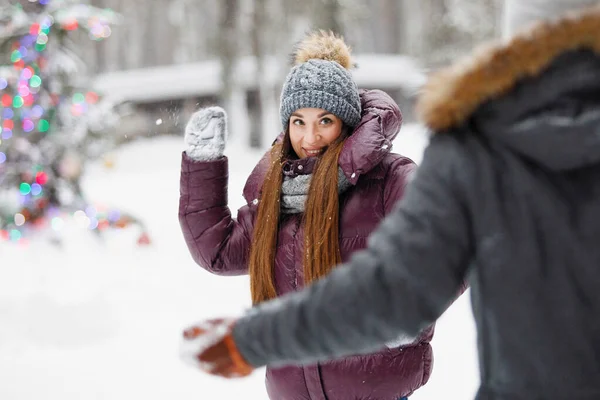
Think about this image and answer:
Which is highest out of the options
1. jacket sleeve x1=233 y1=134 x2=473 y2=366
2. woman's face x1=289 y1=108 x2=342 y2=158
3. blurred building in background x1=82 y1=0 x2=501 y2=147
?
blurred building in background x1=82 y1=0 x2=501 y2=147

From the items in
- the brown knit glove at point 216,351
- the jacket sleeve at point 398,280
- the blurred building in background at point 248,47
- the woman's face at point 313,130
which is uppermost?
the blurred building in background at point 248,47

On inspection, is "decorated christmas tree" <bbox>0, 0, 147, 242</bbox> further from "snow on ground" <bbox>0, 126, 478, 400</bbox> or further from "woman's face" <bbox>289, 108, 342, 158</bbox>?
"woman's face" <bbox>289, 108, 342, 158</bbox>

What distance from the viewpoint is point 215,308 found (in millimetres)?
6504

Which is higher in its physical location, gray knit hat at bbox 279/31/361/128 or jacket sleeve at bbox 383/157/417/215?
gray knit hat at bbox 279/31/361/128

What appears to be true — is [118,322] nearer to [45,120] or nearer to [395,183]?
[45,120]

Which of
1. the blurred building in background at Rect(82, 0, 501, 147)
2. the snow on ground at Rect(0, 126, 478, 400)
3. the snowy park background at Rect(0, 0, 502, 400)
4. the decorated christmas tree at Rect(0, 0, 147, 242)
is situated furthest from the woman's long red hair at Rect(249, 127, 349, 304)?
the blurred building in background at Rect(82, 0, 501, 147)

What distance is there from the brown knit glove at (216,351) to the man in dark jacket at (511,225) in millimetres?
176

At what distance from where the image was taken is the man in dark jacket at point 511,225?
3.48ft

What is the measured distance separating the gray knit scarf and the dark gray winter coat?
1085mm

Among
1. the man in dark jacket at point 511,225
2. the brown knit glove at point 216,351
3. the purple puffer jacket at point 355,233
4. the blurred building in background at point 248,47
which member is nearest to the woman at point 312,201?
the purple puffer jacket at point 355,233

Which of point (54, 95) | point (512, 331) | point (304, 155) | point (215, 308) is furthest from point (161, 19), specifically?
point (512, 331)

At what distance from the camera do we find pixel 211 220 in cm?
242

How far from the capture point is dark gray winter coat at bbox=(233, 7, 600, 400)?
3.48ft

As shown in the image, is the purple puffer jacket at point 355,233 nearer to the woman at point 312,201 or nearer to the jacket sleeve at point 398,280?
the woman at point 312,201
